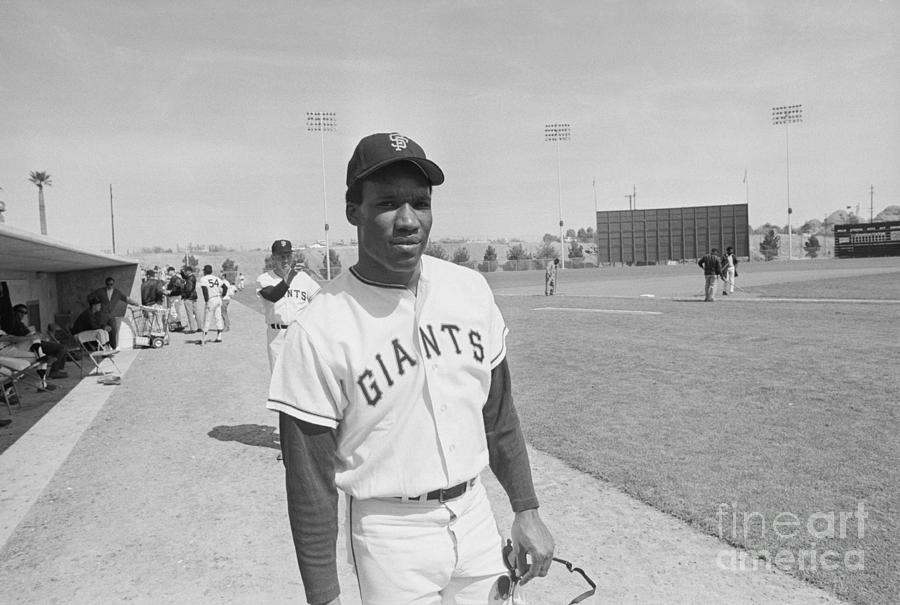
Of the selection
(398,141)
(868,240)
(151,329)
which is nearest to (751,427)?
(398,141)

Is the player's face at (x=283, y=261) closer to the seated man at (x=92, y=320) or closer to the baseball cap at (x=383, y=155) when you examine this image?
the baseball cap at (x=383, y=155)

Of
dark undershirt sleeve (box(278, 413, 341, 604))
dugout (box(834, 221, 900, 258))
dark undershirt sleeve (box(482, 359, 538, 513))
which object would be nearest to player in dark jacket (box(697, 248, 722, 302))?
dark undershirt sleeve (box(482, 359, 538, 513))

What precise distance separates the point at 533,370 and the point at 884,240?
206 ft

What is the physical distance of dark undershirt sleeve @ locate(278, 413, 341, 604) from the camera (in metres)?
1.65

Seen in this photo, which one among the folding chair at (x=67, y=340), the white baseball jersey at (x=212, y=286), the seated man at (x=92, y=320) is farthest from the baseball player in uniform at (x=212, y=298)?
the folding chair at (x=67, y=340)

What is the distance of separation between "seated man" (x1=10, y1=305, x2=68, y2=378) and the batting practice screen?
58.1m

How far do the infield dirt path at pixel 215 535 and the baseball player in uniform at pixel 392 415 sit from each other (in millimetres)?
1782

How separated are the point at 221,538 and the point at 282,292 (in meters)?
2.45

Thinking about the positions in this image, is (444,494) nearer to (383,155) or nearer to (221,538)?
(383,155)

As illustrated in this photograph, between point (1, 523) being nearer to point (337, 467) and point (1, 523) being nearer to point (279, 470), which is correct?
point (279, 470)

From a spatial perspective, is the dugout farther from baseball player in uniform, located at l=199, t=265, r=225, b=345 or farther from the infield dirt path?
the infield dirt path

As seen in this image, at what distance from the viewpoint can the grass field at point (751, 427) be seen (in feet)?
12.9

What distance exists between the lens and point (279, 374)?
169cm

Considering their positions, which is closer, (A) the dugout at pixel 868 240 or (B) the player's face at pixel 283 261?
(B) the player's face at pixel 283 261
